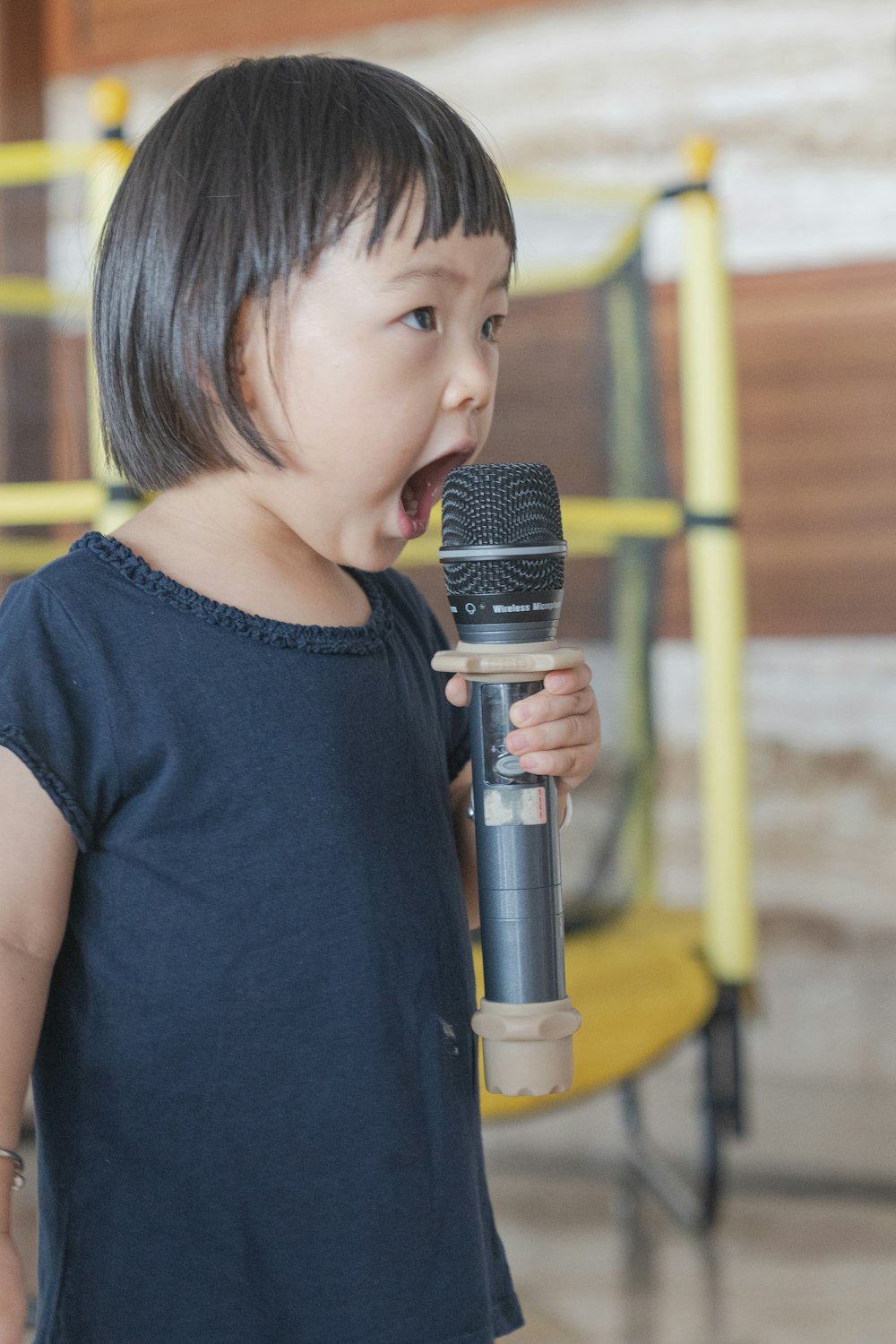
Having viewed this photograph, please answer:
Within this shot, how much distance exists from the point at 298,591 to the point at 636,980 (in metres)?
0.87

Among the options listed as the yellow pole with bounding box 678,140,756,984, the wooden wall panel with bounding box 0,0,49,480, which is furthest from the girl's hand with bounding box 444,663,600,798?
the yellow pole with bounding box 678,140,756,984

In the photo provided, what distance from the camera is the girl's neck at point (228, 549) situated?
0.66m

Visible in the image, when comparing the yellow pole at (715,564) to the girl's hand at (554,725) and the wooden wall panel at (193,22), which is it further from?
the girl's hand at (554,725)

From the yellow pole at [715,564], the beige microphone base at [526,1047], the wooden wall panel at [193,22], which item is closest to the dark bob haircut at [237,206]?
the beige microphone base at [526,1047]

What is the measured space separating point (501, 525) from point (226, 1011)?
0.77 feet

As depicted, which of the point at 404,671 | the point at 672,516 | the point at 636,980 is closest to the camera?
the point at 404,671

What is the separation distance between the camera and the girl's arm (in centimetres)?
58

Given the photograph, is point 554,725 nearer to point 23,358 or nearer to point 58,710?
point 58,710

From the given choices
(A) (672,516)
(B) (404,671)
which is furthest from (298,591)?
(A) (672,516)

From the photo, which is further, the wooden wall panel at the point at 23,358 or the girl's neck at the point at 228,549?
the wooden wall panel at the point at 23,358

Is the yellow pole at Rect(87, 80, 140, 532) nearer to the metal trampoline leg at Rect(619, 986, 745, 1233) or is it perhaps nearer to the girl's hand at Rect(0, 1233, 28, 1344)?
the girl's hand at Rect(0, 1233, 28, 1344)

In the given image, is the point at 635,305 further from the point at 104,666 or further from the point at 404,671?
the point at 104,666

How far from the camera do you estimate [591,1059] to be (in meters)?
1.33

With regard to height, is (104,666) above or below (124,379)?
below
